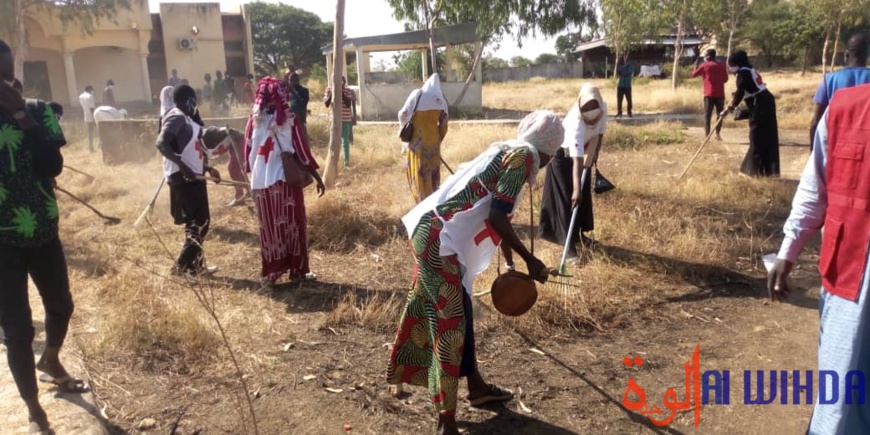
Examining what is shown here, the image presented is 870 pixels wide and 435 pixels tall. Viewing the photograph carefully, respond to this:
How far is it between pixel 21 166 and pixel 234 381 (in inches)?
59.8

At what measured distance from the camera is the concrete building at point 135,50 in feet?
75.9

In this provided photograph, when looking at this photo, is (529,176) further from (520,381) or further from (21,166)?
(21,166)

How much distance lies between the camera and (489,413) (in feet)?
10.1

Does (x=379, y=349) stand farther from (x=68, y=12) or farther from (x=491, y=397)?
(x=68, y=12)

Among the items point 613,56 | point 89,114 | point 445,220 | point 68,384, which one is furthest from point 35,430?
point 613,56

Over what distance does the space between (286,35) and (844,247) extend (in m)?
40.5

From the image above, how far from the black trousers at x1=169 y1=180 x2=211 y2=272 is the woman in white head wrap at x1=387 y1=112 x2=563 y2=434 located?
115 inches

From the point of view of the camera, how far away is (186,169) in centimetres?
488

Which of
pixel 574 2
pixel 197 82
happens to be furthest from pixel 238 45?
pixel 574 2

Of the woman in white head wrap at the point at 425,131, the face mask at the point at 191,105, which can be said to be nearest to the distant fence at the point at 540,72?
the woman in white head wrap at the point at 425,131

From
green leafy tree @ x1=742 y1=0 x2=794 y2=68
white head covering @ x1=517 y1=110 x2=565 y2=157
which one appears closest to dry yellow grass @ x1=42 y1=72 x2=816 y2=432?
white head covering @ x1=517 y1=110 x2=565 y2=157

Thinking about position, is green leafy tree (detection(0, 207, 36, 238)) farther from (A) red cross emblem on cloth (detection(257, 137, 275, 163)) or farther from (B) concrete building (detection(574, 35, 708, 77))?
(B) concrete building (detection(574, 35, 708, 77))

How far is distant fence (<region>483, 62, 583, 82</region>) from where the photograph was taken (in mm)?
39031

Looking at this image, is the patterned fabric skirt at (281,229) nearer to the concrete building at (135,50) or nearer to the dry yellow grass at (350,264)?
the dry yellow grass at (350,264)
